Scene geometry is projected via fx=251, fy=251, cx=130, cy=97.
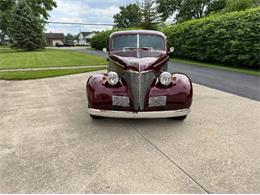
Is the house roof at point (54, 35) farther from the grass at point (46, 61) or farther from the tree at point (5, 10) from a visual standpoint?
the grass at point (46, 61)

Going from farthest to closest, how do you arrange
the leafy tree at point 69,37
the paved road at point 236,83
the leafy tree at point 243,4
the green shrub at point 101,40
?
1. the leafy tree at point 69,37
2. the green shrub at point 101,40
3. the leafy tree at point 243,4
4. the paved road at point 236,83

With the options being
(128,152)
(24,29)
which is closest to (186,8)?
(24,29)

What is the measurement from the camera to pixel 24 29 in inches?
1151

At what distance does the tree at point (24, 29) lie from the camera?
2914 centimetres

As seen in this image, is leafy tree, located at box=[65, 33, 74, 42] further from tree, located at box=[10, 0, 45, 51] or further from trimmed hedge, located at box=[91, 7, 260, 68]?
trimmed hedge, located at box=[91, 7, 260, 68]

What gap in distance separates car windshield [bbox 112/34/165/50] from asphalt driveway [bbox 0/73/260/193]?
168cm

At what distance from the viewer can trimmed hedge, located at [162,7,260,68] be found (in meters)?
11.4

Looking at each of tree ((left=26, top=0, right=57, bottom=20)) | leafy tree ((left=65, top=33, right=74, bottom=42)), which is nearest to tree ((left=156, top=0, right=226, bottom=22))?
tree ((left=26, top=0, right=57, bottom=20))

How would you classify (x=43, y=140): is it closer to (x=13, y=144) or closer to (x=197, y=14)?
(x=13, y=144)

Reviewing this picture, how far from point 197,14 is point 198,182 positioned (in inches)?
1838

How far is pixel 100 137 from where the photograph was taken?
13.1 ft

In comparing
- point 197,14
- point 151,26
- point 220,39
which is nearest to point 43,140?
point 220,39

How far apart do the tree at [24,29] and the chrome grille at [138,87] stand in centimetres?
2848

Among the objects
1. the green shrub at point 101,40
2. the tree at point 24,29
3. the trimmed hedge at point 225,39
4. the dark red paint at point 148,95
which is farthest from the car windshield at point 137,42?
the tree at point 24,29
